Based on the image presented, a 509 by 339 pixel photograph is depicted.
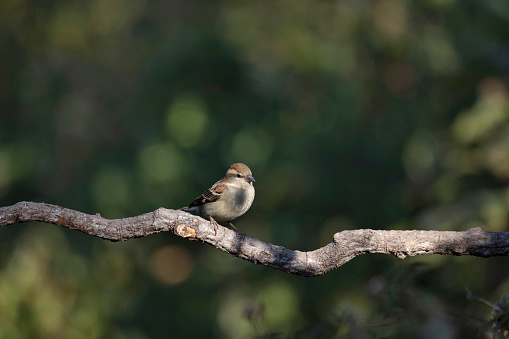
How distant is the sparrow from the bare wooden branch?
1805 mm

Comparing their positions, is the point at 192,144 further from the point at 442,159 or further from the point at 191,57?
the point at 442,159

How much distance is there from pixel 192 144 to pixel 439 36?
14.6ft

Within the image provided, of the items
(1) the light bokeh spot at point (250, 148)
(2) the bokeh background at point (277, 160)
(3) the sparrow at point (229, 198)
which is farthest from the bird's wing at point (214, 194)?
(1) the light bokeh spot at point (250, 148)

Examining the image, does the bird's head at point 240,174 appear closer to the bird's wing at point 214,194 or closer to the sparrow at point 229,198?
the sparrow at point 229,198

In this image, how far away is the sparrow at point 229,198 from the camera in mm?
5508

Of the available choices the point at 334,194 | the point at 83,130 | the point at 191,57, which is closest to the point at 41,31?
the point at 83,130

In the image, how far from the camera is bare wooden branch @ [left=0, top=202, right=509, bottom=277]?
3330 mm

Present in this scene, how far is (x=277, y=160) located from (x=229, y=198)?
3.54 meters

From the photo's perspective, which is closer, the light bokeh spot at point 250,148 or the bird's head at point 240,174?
the bird's head at point 240,174

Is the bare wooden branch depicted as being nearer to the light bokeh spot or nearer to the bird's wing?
the bird's wing

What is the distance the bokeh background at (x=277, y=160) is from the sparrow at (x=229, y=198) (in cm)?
207

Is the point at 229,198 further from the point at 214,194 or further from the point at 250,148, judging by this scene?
the point at 250,148

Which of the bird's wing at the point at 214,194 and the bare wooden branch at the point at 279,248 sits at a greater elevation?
the bird's wing at the point at 214,194

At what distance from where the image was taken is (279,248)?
3488 mm
